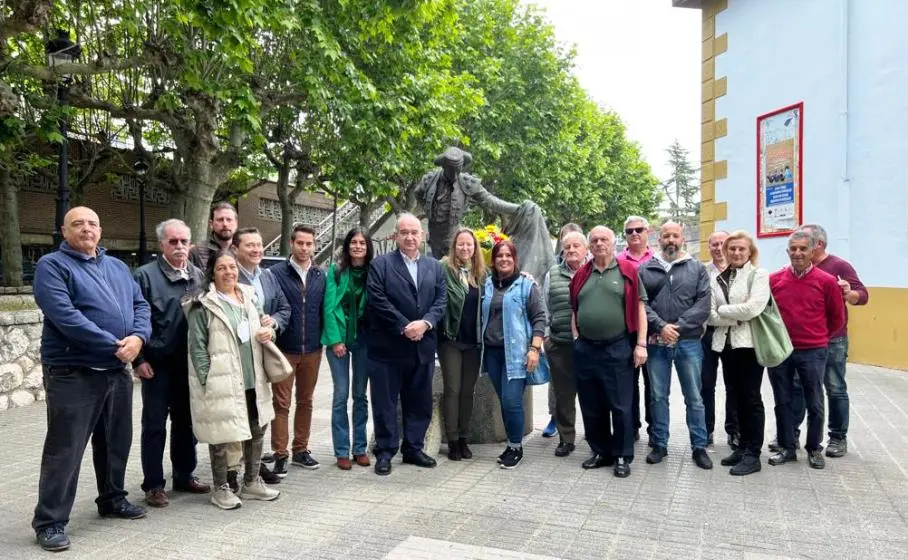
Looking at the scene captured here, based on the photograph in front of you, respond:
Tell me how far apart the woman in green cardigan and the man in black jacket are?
220 cm

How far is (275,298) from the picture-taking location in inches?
192

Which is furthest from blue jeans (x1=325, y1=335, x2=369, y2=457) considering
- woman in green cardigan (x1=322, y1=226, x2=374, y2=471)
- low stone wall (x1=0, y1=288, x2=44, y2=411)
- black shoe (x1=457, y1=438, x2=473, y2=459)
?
low stone wall (x1=0, y1=288, x2=44, y2=411)

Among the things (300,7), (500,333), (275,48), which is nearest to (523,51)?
(275,48)

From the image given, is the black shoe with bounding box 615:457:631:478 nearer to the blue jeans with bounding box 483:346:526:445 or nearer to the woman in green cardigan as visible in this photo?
the blue jeans with bounding box 483:346:526:445

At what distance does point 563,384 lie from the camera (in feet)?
19.1

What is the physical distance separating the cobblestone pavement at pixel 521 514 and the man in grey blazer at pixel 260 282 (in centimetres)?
82

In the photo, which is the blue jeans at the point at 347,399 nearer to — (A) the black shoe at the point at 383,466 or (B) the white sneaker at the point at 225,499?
(A) the black shoe at the point at 383,466

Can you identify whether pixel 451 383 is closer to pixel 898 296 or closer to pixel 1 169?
pixel 898 296

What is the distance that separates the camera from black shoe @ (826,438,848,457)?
5.52m

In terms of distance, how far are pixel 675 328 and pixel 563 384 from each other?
3.70ft

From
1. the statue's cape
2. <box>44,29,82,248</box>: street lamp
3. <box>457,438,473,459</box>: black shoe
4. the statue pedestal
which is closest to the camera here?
<box>457,438,473,459</box>: black shoe

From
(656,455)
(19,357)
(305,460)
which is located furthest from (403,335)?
(19,357)

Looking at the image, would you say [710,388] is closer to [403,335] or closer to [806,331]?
[806,331]

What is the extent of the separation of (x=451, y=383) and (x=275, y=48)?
945cm
